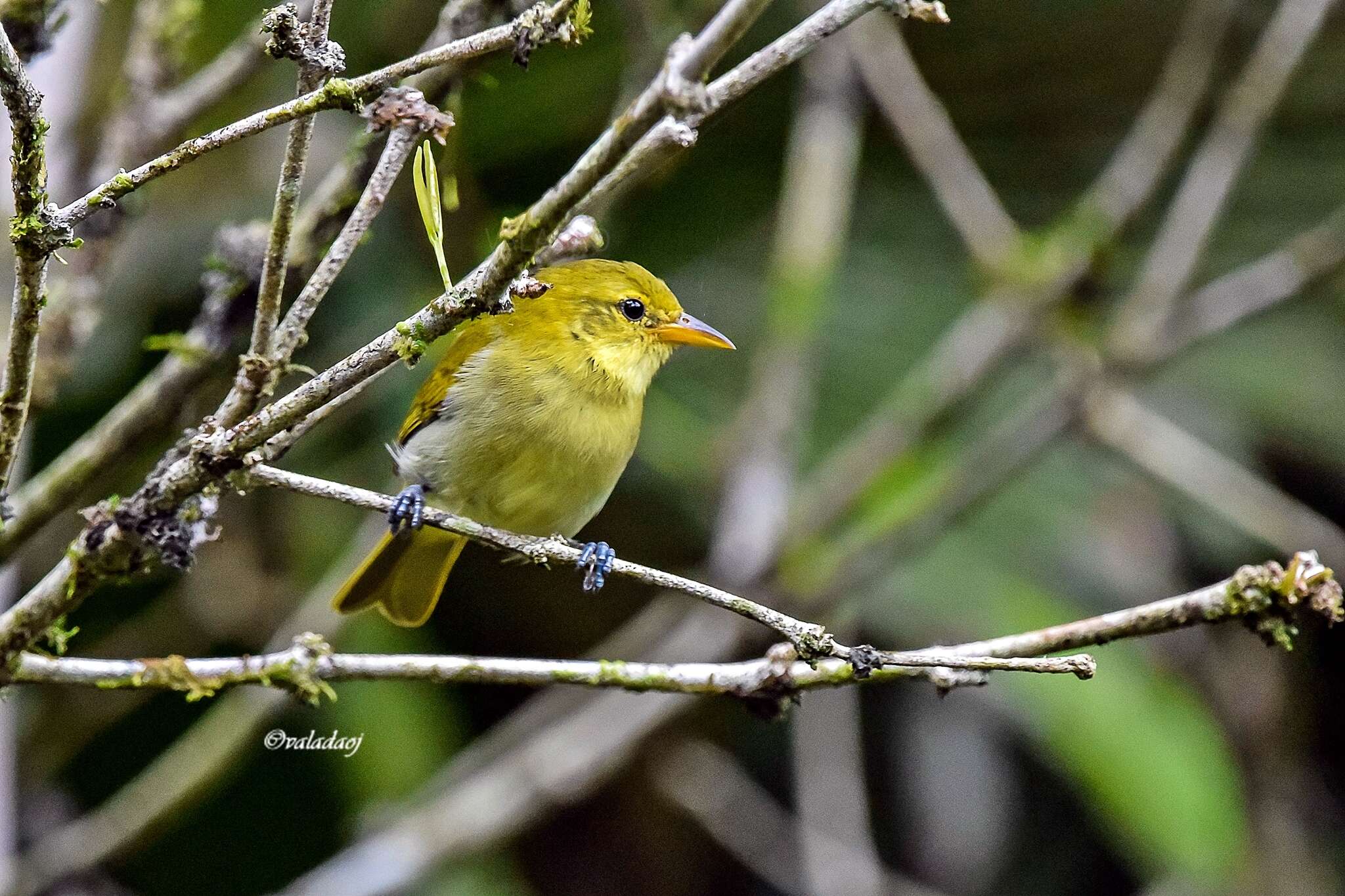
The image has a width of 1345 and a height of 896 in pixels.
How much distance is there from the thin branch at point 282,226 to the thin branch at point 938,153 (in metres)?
2.96

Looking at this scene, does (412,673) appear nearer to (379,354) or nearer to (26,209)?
(379,354)

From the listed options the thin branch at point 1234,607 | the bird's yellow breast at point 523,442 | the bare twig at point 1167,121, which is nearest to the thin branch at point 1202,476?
the bare twig at point 1167,121

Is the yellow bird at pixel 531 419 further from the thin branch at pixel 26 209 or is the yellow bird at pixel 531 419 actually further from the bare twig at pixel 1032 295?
the thin branch at pixel 26 209

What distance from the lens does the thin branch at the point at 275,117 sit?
1438 mm

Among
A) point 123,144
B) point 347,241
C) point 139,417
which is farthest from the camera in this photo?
point 123,144

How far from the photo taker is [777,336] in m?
4.22

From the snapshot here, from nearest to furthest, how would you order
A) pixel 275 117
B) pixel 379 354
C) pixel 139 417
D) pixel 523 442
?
pixel 275 117
pixel 379 354
pixel 139 417
pixel 523 442

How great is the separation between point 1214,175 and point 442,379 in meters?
2.44

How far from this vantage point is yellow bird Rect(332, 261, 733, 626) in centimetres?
310

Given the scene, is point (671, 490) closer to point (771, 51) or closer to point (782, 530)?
point (782, 530)

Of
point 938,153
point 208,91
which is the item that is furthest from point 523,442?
point 938,153

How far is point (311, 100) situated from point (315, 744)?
1.87 meters

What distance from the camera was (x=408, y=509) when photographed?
217cm

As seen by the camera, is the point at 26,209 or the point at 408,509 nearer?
the point at 26,209
